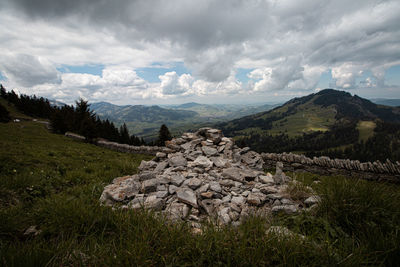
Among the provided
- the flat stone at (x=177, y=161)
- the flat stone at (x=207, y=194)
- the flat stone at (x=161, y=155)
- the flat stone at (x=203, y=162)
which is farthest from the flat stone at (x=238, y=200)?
the flat stone at (x=161, y=155)

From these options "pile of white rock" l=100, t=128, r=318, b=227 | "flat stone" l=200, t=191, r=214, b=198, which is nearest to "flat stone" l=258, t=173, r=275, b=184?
"pile of white rock" l=100, t=128, r=318, b=227

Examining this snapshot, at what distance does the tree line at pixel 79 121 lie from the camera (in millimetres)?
35281

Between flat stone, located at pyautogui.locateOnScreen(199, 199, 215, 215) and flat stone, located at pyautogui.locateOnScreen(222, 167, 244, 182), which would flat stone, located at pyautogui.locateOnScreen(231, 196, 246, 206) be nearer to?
flat stone, located at pyautogui.locateOnScreen(199, 199, 215, 215)

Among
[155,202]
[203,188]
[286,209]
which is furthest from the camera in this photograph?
[203,188]

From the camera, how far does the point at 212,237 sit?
258cm

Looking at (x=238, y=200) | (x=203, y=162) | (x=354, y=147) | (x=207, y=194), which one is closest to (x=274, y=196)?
(x=238, y=200)

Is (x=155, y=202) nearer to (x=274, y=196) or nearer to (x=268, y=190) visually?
(x=274, y=196)

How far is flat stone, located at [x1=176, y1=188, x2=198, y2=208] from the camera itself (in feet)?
15.4

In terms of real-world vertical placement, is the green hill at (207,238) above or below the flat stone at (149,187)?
above

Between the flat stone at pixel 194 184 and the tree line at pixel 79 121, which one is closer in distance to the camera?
the flat stone at pixel 194 184

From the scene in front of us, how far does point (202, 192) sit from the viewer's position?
5.21 m

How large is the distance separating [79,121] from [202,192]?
5153 centimetres

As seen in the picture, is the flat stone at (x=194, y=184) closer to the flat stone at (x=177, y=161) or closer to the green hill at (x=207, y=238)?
the flat stone at (x=177, y=161)

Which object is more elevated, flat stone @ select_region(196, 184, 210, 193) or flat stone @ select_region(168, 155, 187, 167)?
flat stone @ select_region(168, 155, 187, 167)
